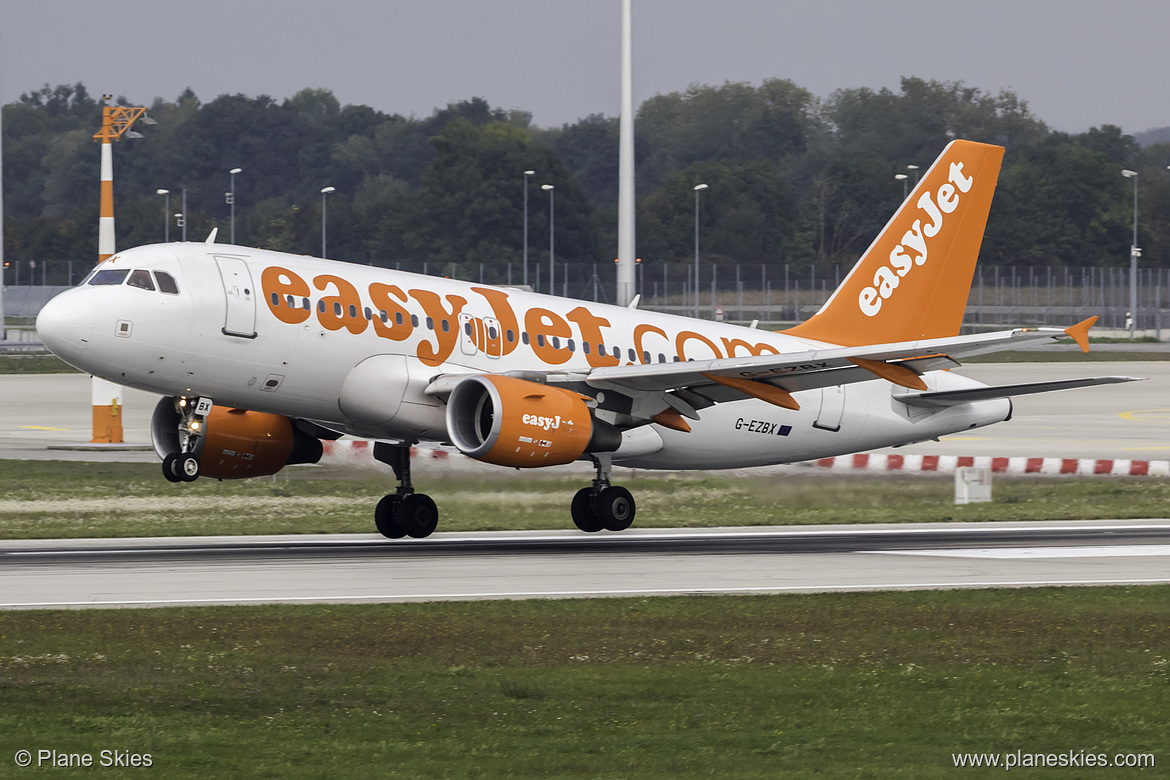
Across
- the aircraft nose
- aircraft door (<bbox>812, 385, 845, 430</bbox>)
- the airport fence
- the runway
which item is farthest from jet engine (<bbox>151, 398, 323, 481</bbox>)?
the airport fence

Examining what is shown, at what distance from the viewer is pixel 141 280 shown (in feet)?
87.2

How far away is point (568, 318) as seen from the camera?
3097cm

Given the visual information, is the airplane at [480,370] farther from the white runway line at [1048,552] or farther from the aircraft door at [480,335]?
the white runway line at [1048,552]

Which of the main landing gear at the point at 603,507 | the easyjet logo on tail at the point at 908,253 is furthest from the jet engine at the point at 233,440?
the easyjet logo on tail at the point at 908,253

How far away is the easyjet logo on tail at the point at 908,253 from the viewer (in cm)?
3475

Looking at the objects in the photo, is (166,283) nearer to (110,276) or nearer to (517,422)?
(110,276)

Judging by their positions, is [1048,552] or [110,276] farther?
[1048,552]

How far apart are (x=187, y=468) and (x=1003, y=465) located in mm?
25220

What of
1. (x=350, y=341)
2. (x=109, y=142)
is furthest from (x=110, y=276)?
(x=109, y=142)

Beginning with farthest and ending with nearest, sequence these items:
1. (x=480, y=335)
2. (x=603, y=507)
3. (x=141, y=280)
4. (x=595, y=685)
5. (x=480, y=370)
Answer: (x=603, y=507), (x=480, y=335), (x=480, y=370), (x=141, y=280), (x=595, y=685)

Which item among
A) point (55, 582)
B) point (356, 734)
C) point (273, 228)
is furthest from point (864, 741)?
point (273, 228)

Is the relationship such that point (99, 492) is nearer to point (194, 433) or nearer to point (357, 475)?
point (357, 475)

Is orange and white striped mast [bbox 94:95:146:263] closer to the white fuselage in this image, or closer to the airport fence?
the white fuselage

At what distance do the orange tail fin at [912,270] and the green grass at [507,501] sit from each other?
415 centimetres
